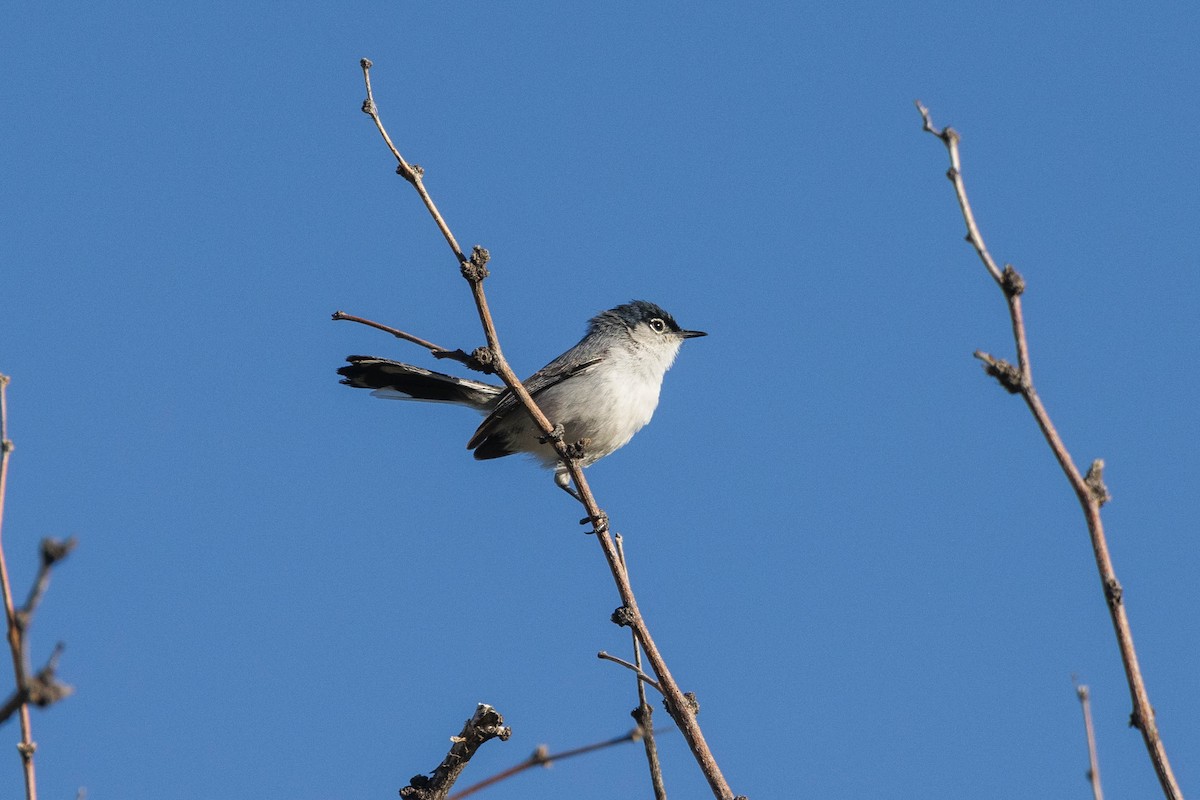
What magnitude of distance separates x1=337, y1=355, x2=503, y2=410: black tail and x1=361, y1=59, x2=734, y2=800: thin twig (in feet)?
9.12

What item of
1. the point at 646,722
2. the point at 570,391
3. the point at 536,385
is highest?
the point at 536,385

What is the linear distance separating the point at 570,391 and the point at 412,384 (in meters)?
0.99

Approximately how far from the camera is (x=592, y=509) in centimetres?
382

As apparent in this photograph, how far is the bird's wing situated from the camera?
678 cm

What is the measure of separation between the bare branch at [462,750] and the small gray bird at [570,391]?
11.2 ft

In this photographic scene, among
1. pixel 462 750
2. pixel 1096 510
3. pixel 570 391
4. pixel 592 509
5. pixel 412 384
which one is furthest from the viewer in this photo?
pixel 412 384

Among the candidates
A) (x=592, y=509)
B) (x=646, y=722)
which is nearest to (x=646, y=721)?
(x=646, y=722)

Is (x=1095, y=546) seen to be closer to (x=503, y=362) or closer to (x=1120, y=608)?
(x=1120, y=608)

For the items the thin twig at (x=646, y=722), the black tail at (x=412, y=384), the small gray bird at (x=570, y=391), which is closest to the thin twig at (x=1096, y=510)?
the thin twig at (x=646, y=722)

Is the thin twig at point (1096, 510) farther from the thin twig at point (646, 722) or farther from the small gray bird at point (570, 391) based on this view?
the small gray bird at point (570, 391)

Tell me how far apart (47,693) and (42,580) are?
0.14 metres

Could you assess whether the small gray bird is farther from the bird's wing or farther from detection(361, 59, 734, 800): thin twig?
detection(361, 59, 734, 800): thin twig

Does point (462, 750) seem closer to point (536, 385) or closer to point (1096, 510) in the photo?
point (1096, 510)

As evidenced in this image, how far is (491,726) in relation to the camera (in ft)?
10.3
